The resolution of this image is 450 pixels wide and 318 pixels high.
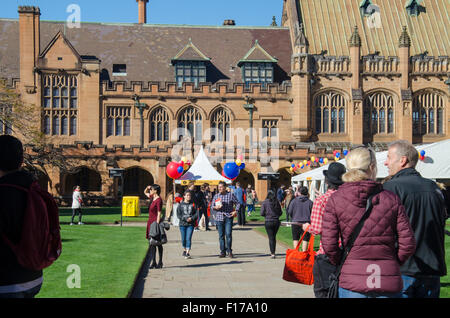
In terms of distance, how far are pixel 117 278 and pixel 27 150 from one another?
30.1 meters

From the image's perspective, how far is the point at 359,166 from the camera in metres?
4.72

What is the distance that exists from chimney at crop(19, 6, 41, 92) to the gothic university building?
2.7 inches

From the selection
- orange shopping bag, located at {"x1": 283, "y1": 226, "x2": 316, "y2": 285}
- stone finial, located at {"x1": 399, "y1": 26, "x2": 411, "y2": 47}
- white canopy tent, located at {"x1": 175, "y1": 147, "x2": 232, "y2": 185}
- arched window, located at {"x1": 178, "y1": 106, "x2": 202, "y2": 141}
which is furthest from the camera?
stone finial, located at {"x1": 399, "y1": 26, "x2": 411, "y2": 47}

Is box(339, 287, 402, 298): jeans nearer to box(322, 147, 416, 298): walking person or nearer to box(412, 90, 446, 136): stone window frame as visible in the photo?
box(322, 147, 416, 298): walking person

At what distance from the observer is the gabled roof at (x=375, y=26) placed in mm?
47406

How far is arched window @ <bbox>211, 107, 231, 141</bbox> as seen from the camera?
45.5 meters

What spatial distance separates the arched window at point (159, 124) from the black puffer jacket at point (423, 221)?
134ft

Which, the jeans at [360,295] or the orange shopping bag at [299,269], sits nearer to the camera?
the jeans at [360,295]

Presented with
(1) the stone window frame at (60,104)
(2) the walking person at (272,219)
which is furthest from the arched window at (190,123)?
(2) the walking person at (272,219)

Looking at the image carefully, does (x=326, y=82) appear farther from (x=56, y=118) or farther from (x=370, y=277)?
(x=370, y=277)

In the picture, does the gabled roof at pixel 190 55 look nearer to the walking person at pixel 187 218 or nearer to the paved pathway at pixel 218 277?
the paved pathway at pixel 218 277

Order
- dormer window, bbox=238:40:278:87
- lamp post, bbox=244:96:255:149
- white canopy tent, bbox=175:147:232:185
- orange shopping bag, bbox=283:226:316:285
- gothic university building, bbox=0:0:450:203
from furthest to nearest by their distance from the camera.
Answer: dormer window, bbox=238:40:278:87, lamp post, bbox=244:96:255:149, gothic university building, bbox=0:0:450:203, white canopy tent, bbox=175:147:232:185, orange shopping bag, bbox=283:226:316:285

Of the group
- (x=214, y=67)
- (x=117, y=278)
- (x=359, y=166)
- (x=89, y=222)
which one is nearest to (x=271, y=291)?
(x=117, y=278)

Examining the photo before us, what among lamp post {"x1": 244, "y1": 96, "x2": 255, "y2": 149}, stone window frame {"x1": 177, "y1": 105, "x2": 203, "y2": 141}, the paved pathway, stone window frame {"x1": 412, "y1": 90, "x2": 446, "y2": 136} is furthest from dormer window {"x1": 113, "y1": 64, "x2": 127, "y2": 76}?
the paved pathway
